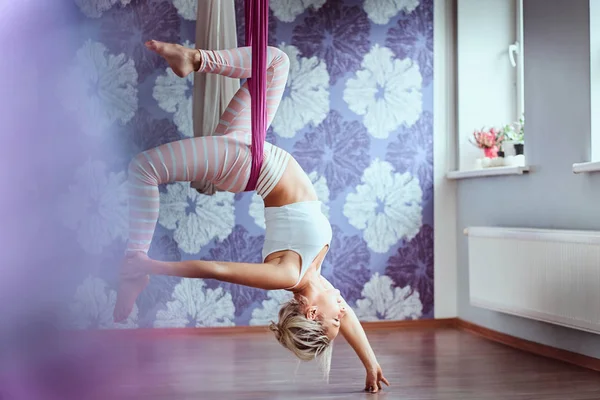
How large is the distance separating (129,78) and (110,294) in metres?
0.57

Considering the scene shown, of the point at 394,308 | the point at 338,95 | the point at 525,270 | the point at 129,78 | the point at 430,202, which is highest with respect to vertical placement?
the point at 338,95

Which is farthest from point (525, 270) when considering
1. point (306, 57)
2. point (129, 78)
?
point (129, 78)

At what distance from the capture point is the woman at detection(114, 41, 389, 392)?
2.13m

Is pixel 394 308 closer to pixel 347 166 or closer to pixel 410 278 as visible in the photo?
pixel 410 278

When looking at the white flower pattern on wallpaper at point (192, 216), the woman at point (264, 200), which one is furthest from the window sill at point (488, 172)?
the woman at point (264, 200)

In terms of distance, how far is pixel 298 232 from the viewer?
254 cm

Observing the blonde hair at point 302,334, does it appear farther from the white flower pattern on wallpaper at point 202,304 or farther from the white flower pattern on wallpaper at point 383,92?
the white flower pattern on wallpaper at point 383,92

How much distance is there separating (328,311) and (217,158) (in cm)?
84

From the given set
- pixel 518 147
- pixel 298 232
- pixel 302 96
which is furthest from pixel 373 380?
pixel 302 96

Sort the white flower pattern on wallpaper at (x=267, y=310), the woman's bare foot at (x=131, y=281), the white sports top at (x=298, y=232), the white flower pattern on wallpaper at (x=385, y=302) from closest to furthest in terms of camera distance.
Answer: the woman's bare foot at (x=131, y=281) < the white sports top at (x=298, y=232) < the white flower pattern on wallpaper at (x=267, y=310) < the white flower pattern on wallpaper at (x=385, y=302)

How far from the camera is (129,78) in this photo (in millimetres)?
1934

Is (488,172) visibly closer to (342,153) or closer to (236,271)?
(342,153)

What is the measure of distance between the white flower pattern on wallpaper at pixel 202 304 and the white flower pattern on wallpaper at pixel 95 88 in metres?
2.63

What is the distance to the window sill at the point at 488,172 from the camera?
3.96m
